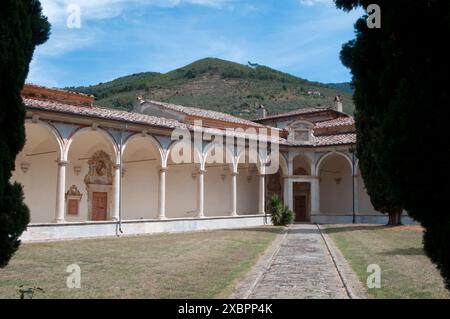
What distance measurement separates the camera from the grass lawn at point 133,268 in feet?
25.5

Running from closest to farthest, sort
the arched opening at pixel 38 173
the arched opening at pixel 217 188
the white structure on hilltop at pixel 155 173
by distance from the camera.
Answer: the white structure on hilltop at pixel 155 173, the arched opening at pixel 38 173, the arched opening at pixel 217 188

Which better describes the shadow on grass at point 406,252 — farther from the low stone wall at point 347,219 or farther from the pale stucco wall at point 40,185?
the pale stucco wall at point 40,185

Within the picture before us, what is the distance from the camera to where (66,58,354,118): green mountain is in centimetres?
7194

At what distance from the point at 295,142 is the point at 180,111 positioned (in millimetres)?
7505

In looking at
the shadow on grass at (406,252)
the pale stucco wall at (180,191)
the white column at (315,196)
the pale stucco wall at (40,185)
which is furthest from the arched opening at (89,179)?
the shadow on grass at (406,252)

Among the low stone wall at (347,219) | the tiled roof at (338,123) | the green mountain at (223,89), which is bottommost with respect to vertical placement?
the low stone wall at (347,219)

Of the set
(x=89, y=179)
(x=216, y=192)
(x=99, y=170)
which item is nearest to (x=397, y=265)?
(x=89, y=179)

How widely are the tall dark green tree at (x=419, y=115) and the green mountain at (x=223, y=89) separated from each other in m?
60.6

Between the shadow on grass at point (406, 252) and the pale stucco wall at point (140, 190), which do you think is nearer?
the shadow on grass at point (406, 252)

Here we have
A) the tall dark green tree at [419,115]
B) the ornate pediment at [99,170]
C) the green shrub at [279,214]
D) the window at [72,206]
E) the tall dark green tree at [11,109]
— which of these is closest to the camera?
the tall dark green tree at [419,115]

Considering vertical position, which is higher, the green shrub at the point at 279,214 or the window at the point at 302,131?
the window at the point at 302,131

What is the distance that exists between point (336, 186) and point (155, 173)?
43.1 feet

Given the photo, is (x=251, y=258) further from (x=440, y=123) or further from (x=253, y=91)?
(x=253, y=91)

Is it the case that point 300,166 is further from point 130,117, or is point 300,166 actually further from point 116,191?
point 116,191
